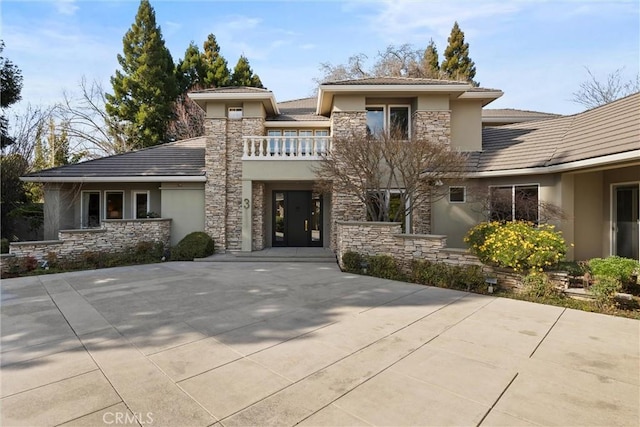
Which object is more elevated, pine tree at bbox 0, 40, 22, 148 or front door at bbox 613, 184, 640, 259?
pine tree at bbox 0, 40, 22, 148

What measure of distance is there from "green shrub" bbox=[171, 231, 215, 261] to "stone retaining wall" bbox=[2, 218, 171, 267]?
99 cm

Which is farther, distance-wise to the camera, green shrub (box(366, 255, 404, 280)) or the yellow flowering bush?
green shrub (box(366, 255, 404, 280))

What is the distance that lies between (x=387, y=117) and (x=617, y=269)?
895 centimetres

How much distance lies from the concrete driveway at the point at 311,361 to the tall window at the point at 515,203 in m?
4.79

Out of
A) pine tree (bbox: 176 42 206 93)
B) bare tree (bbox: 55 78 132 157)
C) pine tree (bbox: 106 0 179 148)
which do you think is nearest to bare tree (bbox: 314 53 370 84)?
pine tree (bbox: 176 42 206 93)

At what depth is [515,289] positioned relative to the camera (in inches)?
292

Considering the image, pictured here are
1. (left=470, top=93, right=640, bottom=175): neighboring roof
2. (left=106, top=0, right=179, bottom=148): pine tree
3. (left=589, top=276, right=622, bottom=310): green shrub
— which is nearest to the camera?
(left=589, top=276, right=622, bottom=310): green shrub

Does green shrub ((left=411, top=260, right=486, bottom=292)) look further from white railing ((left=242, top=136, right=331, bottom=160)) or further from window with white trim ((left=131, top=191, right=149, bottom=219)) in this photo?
window with white trim ((left=131, top=191, right=149, bottom=219))

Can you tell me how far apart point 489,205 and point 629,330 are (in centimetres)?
624

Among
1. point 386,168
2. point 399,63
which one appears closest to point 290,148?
point 386,168

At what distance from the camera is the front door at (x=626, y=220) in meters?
8.27

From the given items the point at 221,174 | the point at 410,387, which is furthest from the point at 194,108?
the point at 410,387

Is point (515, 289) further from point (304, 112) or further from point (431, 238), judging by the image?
point (304, 112)

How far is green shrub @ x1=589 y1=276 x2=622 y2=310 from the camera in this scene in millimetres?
6188
